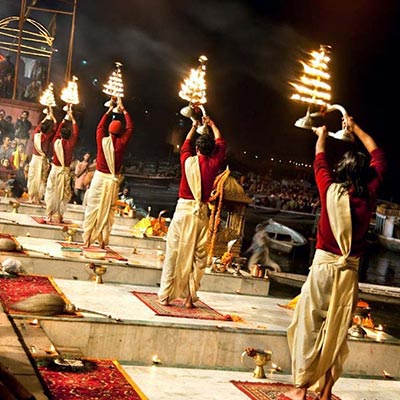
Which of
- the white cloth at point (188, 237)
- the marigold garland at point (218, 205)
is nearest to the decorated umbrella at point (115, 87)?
the marigold garland at point (218, 205)

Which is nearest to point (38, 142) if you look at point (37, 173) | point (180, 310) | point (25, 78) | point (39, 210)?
point (37, 173)

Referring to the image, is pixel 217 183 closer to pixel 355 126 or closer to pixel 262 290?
pixel 262 290

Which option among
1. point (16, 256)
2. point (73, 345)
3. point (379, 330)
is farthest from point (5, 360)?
point (379, 330)

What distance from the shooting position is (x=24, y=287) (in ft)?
27.6

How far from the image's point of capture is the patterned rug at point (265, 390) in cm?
632

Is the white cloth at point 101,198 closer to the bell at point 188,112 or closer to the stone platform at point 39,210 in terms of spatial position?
the bell at point 188,112

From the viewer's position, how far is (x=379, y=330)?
30.2 feet

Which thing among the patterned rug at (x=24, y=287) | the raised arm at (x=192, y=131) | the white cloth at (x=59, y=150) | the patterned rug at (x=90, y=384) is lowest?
the patterned rug at (x=90, y=384)

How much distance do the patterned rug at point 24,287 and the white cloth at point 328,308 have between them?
8.78 ft

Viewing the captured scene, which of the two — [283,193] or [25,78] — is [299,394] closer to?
[25,78]

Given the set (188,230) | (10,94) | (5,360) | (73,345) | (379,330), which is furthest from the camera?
(10,94)

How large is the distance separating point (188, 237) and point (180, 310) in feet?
2.96

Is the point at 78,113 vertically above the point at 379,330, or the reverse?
the point at 78,113

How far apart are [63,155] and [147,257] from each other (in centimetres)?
355
